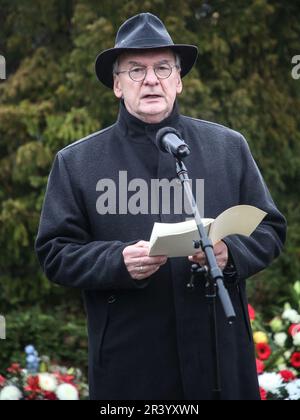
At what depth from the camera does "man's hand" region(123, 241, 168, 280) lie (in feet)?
10.8

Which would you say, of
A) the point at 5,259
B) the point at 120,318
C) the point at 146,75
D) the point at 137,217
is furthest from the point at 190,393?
the point at 5,259

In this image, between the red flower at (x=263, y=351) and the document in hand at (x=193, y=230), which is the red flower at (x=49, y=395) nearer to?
the red flower at (x=263, y=351)

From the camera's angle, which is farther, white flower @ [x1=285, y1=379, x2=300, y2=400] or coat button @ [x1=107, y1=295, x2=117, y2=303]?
white flower @ [x1=285, y1=379, x2=300, y2=400]

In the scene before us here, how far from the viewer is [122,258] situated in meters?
3.38

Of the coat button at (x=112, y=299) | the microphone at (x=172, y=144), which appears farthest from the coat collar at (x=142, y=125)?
the coat button at (x=112, y=299)

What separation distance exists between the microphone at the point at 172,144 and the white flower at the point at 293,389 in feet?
7.29

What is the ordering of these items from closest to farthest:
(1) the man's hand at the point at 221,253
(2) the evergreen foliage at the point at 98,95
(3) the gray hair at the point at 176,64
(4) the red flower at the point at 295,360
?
(1) the man's hand at the point at 221,253
(3) the gray hair at the point at 176,64
(4) the red flower at the point at 295,360
(2) the evergreen foliage at the point at 98,95

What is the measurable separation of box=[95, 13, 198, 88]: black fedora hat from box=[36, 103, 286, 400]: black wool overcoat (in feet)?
0.86

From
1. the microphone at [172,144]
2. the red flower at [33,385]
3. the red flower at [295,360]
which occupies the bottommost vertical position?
the red flower at [33,385]

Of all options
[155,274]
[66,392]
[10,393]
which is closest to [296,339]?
[66,392]

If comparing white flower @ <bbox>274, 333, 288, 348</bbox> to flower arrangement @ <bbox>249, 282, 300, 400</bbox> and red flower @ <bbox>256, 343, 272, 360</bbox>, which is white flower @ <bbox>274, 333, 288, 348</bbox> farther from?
red flower @ <bbox>256, 343, 272, 360</bbox>

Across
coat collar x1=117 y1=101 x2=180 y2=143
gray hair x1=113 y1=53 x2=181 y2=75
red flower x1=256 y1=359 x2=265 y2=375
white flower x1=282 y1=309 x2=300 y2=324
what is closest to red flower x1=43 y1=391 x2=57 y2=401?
red flower x1=256 y1=359 x2=265 y2=375

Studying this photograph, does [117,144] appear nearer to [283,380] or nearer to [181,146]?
[181,146]

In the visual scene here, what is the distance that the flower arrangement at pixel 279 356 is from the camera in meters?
5.01
